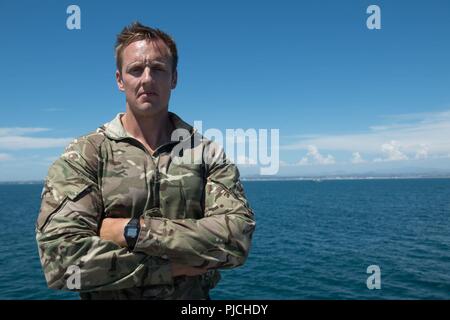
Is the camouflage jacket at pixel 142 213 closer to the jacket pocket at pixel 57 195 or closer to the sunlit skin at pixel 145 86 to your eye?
the jacket pocket at pixel 57 195

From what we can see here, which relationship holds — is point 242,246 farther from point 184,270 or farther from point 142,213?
point 142,213

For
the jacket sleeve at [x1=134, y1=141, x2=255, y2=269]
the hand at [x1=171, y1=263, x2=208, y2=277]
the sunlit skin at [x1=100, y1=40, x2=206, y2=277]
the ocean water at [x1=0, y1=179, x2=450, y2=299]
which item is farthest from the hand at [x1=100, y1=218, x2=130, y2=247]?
the ocean water at [x1=0, y1=179, x2=450, y2=299]

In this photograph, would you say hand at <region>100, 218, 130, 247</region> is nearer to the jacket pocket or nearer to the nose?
the jacket pocket

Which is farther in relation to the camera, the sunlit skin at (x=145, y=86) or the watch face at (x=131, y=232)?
the sunlit skin at (x=145, y=86)

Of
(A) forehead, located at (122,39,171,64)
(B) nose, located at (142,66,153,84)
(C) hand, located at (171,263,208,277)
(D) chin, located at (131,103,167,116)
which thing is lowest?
(C) hand, located at (171,263,208,277)

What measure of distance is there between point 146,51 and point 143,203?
182 centimetres

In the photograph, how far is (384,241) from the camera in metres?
59.9

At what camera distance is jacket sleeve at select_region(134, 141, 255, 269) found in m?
3.88

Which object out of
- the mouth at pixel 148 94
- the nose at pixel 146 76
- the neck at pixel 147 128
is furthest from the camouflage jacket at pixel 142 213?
the nose at pixel 146 76

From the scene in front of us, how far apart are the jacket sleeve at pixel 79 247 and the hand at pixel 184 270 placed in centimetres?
7

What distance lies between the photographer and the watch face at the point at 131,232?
3855mm

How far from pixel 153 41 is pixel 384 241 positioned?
63921 mm

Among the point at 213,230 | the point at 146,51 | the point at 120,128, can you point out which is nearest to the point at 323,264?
the point at 213,230
